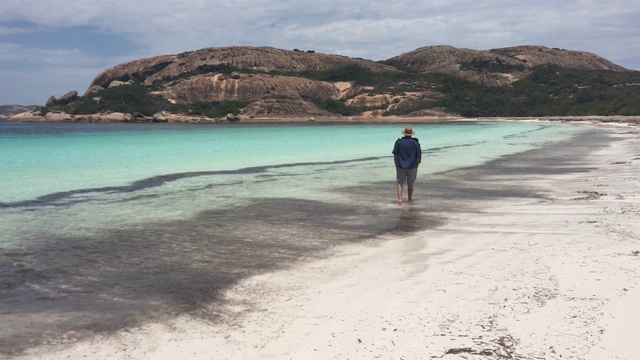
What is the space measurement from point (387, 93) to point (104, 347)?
136069 millimetres

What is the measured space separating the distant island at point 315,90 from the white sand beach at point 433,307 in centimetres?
9214

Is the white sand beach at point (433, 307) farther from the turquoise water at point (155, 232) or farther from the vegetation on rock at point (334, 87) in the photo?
the vegetation on rock at point (334, 87)

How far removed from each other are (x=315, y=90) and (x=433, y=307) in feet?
465

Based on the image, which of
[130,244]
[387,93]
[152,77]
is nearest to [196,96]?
[152,77]

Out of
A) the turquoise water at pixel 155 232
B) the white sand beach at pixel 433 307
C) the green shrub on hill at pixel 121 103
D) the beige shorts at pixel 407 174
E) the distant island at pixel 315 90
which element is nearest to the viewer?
the white sand beach at pixel 433 307

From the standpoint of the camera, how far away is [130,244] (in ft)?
28.2

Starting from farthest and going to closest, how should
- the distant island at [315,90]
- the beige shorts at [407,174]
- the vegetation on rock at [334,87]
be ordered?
1. the vegetation on rock at [334,87]
2. the distant island at [315,90]
3. the beige shorts at [407,174]

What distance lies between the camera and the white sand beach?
4363 mm

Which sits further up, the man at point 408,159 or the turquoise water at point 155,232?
the man at point 408,159

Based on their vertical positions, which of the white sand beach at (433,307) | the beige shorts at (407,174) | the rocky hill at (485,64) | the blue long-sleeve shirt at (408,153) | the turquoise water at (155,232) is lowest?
the turquoise water at (155,232)

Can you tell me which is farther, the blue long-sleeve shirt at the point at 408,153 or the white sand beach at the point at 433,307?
the blue long-sleeve shirt at the point at 408,153

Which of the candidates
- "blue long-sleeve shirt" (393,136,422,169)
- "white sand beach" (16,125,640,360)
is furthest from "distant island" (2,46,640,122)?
"white sand beach" (16,125,640,360)

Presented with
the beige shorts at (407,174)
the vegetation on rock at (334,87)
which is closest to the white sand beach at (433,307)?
the beige shorts at (407,174)

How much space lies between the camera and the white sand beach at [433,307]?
4363mm
